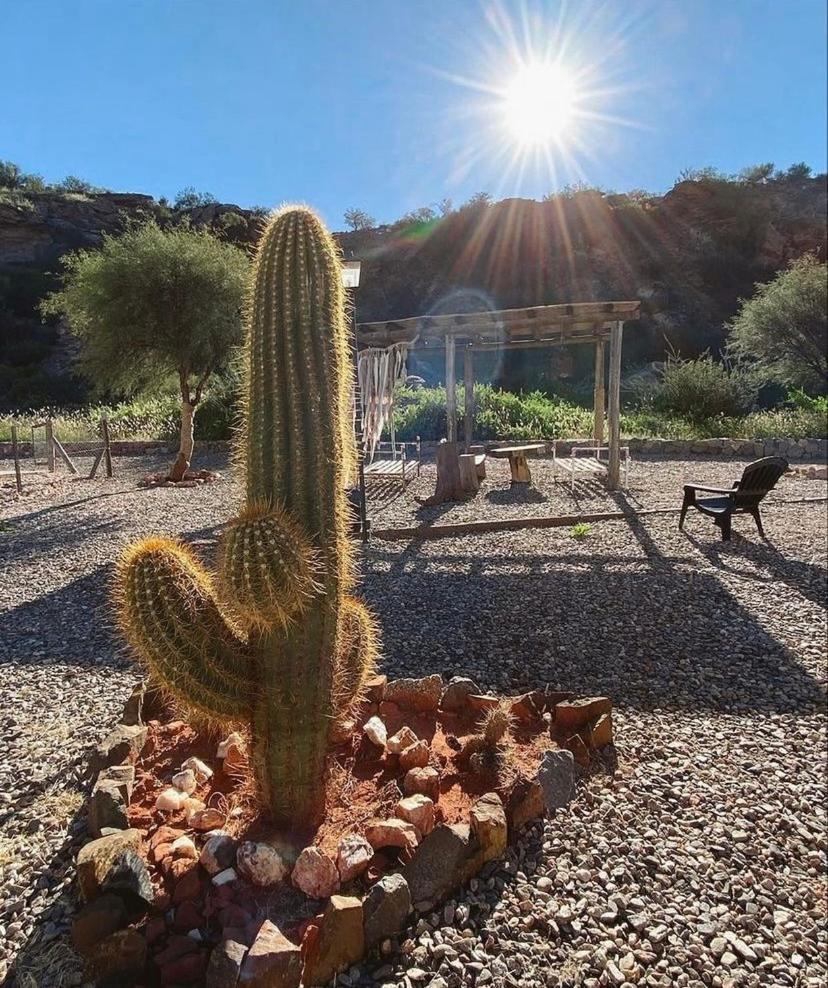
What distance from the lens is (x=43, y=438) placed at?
49.9 feet

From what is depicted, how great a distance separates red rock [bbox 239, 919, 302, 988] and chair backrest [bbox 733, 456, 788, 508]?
535 cm

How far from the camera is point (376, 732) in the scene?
2.18m

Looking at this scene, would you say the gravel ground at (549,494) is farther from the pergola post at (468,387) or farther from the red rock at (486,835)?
the red rock at (486,835)

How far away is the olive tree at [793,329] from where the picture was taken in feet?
51.9

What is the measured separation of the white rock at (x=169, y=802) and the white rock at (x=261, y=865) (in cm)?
37

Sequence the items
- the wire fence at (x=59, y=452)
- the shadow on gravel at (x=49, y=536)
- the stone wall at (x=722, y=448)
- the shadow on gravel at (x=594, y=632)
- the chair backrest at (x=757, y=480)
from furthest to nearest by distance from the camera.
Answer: the stone wall at (x=722, y=448) → the wire fence at (x=59, y=452) → the shadow on gravel at (x=49, y=536) → the chair backrest at (x=757, y=480) → the shadow on gravel at (x=594, y=632)

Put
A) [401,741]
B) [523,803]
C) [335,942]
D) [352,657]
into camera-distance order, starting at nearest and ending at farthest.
Result: 1. [335,942]
2. [523,803]
3. [352,657]
4. [401,741]

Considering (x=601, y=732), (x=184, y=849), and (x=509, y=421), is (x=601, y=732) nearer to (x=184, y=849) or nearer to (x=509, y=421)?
(x=184, y=849)

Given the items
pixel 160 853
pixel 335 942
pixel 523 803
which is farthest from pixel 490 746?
pixel 160 853

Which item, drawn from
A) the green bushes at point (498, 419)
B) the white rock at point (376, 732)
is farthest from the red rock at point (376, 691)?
the green bushes at point (498, 419)

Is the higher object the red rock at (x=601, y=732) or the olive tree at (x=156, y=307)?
the olive tree at (x=156, y=307)

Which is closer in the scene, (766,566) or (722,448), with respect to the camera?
(766,566)

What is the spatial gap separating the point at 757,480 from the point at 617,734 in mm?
3947

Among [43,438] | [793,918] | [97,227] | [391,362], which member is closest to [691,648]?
[793,918]
